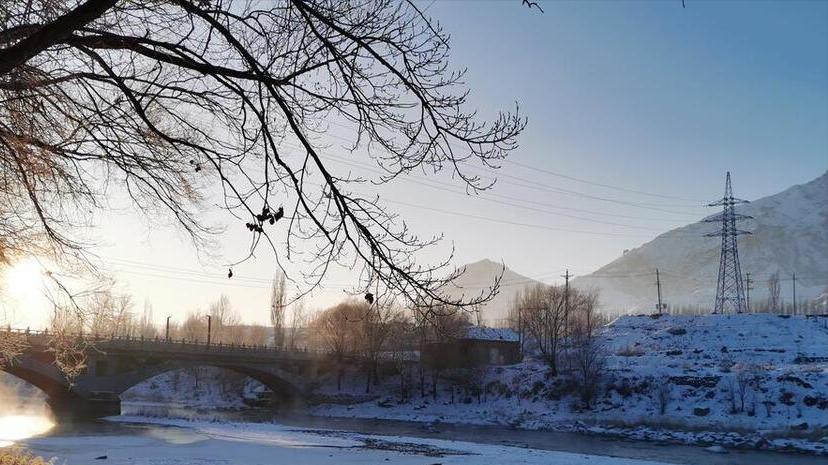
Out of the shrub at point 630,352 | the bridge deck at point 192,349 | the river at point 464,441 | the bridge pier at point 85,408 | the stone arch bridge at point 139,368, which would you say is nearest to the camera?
the river at point 464,441

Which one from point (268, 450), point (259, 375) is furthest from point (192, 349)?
point (268, 450)

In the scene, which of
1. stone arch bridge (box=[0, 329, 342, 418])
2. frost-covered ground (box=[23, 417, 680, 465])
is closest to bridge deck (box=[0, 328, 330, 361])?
stone arch bridge (box=[0, 329, 342, 418])

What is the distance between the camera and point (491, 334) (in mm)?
95062

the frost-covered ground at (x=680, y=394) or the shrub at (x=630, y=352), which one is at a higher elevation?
the shrub at (x=630, y=352)

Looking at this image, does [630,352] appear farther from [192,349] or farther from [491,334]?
[192,349]

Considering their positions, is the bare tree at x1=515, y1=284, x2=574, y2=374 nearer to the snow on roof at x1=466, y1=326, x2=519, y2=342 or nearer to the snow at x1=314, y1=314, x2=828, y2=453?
the snow at x1=314, y1=314, x2=828, y2=453

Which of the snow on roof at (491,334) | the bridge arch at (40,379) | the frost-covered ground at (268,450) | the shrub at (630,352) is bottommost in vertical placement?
the frost-covered ground at (268,450)

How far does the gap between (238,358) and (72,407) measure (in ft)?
58.0

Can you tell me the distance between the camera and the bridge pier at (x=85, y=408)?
5947 cm

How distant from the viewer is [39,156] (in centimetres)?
872

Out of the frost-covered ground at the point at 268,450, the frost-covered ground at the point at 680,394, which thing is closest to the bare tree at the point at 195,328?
the frost-covered ground at the point at 680,394

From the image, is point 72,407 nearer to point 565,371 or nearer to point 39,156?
point 565,371

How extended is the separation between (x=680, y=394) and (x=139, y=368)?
5027 centimetres

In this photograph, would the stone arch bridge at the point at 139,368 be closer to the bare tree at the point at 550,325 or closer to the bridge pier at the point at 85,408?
the bridge pier at the point at 85,408
